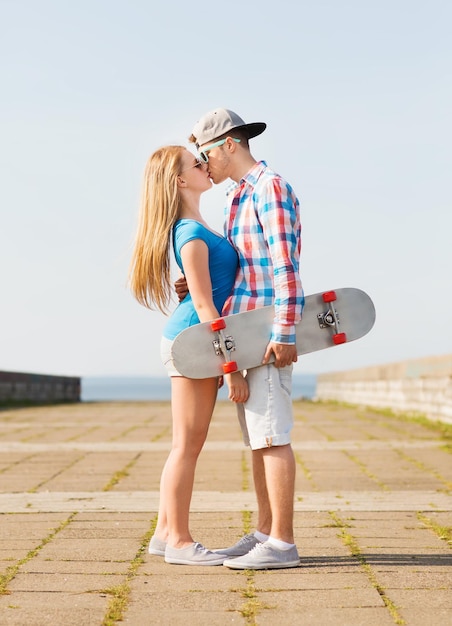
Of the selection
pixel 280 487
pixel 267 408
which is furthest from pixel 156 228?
pixel 280 487

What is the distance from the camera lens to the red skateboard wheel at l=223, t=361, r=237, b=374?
13.2 ft

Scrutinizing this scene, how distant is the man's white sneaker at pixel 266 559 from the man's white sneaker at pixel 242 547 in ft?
0.54

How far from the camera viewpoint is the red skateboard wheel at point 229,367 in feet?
13.2

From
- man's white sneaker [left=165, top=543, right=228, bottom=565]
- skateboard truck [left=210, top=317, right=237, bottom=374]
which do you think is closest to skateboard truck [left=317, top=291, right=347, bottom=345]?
skateboard truck [left=210, top=317, right=237, bottom=374]

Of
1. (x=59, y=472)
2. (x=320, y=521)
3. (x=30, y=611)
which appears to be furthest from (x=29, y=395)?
(x=30, y=611)

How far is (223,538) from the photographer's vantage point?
476 centimetres

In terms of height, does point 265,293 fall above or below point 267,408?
above

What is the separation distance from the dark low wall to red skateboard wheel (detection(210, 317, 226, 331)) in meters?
17.0

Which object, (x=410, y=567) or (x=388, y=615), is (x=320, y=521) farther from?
(x=388, y=615)

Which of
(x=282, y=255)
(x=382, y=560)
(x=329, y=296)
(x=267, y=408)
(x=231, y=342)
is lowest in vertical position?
(x=382, y=560)

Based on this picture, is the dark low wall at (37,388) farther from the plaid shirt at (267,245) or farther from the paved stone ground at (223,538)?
the plaid shirt at (267,245)

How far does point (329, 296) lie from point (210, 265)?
0.53 meters

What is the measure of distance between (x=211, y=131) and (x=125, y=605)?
2.01 meters

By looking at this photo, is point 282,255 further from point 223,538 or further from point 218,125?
point 223,538
